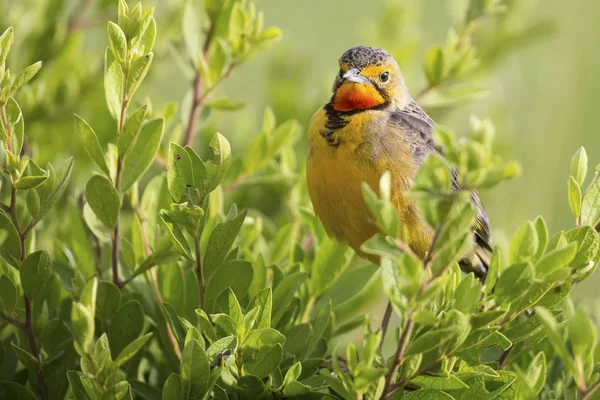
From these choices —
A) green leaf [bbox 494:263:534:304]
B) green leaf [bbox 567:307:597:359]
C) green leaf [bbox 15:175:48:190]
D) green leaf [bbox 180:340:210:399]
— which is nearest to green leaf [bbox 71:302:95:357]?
green leaf [bbox 180:340:210:399]

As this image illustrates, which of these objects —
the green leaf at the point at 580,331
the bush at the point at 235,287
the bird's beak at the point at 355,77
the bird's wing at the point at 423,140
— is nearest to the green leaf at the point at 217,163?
the bush at the point at 235,287

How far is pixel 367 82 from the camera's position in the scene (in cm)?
326

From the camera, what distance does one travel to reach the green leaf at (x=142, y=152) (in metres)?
1.97

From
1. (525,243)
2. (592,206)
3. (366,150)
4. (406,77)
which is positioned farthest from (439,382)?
(406,77)

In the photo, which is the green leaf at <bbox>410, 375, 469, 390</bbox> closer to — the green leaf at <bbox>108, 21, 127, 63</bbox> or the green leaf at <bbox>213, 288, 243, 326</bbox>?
the green leaf at <bbox>213, 288, 243, 326</bbox>

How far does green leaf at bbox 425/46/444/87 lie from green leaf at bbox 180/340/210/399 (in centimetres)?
165

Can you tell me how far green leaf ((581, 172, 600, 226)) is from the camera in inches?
73.2

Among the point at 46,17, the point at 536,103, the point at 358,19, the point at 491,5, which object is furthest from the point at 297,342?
the point at 358,19

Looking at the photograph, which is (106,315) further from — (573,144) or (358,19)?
(358,19)

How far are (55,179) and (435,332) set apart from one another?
95 centimetres

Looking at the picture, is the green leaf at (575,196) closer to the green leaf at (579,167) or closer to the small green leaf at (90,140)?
the green leaf at (579,167)

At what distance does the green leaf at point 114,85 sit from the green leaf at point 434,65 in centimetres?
137

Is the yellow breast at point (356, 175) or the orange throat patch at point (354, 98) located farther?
the orange throat patch at point (354, 98)

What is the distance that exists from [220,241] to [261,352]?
0.87 feet
